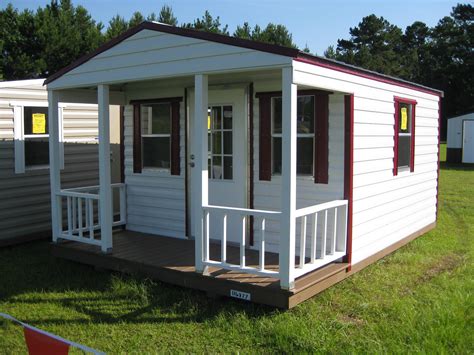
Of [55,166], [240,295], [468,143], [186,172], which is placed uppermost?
[468,143]

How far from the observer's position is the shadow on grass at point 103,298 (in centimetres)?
510

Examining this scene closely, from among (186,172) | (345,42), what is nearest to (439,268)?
(186,172)

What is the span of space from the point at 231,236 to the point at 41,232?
3494mm

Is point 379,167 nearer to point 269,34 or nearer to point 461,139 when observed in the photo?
point 461,139

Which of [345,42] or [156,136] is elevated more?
[345,42]

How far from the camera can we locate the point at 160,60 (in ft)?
18.7

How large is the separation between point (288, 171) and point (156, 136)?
3.31 metres

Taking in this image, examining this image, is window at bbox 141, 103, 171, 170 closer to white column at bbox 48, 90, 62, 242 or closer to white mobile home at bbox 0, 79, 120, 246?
white column at bbox 48, 90, 62, 242

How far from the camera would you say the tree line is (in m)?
25.4

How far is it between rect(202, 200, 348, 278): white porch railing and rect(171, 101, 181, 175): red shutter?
1.48 meters

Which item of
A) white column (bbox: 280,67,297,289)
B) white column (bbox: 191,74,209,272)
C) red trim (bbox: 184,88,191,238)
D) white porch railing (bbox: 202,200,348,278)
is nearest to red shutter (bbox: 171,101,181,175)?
red trim (bbox: 184,88,191,238)

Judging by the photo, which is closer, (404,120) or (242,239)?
(242,239)

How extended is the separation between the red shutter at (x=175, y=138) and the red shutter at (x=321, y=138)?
6.78ft

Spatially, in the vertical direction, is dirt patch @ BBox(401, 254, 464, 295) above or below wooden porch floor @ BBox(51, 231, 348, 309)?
below
